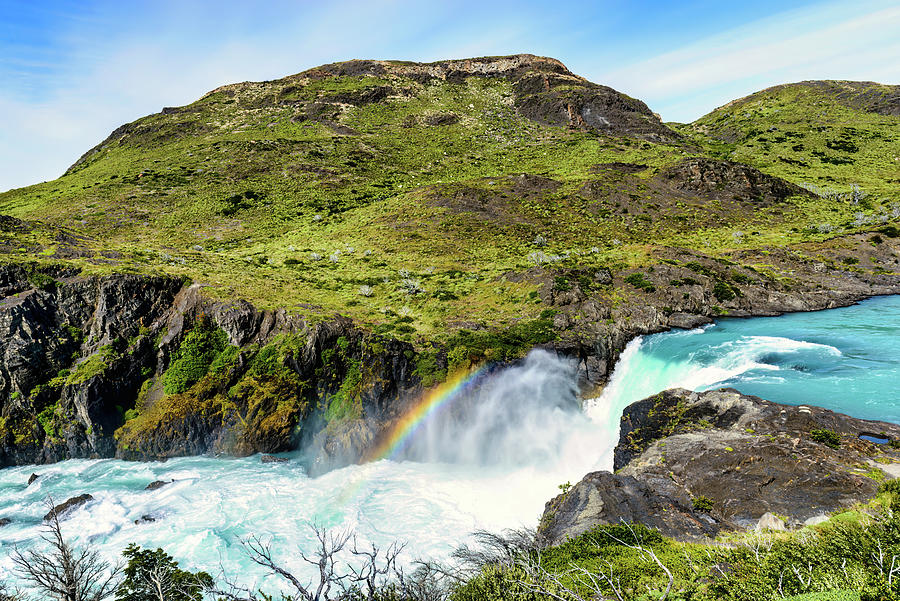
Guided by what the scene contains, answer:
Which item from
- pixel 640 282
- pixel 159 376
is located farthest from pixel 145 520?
pixel 640 282

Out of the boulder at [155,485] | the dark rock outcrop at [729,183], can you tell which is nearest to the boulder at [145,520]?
the boulder at [155,485]

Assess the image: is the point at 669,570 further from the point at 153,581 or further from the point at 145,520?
the point at 145,520

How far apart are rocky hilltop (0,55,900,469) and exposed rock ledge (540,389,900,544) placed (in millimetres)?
12847

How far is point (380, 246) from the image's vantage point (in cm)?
6159

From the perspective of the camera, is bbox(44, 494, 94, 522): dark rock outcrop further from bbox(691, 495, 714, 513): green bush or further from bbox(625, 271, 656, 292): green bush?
bbox(625, 271, 656, 292): green bush

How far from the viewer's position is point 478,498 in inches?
947

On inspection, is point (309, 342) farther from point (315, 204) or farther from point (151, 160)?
point (151, 160)

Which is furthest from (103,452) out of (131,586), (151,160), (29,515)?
(151,160)

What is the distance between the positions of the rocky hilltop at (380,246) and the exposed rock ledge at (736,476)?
42.1ft

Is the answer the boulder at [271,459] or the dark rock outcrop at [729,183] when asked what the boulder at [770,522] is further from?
the dark rock outcrop at [729,183]

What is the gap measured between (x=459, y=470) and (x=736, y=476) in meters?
15.8

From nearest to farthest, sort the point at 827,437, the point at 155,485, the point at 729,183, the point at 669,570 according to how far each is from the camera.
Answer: the point at 669,570, the point at 827,437, the point at 155,485, the point at 729,183

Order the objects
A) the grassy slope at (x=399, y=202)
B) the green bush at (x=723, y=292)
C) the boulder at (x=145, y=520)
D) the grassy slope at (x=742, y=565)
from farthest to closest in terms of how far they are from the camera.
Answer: the grassy slope at (x=399, y=202), the green bush at (x=723, y=292), the boulder at (x=145, y=520), the grassy slope at (x=742, y=565)

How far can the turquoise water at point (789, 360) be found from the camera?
71.1 feet
